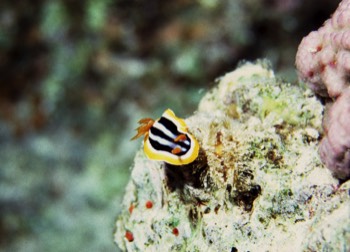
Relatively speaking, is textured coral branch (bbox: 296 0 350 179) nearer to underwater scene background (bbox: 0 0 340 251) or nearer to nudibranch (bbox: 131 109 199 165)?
nudibranch (bbox: 131 109 199 165)

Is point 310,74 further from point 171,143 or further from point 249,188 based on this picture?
point 171,143

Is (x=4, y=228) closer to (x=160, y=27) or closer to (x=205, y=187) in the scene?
(x=160, y=27)

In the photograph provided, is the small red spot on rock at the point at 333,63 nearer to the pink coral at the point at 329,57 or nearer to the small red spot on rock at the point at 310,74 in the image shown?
the pink coral at the point at 329,57

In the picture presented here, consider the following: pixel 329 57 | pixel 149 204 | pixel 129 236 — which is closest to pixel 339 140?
pixel 329 57

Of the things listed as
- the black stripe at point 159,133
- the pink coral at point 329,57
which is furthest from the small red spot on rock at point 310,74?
the black stripe at point 159,133

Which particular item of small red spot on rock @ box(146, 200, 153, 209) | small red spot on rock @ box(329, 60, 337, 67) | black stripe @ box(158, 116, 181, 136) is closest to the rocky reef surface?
small red spot on rock @ box(146, 200, 153, 209)
